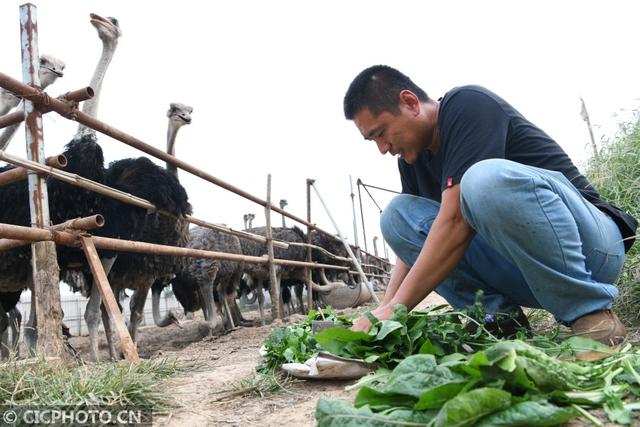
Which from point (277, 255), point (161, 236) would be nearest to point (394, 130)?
point (161, 236)

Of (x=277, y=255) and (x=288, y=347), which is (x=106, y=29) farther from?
(x=277, y=255)

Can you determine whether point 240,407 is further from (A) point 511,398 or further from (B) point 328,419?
(A) point 511,398

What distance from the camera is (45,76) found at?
4.27 m

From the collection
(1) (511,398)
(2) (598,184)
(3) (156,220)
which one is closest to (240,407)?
(1) (511,398)

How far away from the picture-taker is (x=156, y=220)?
4.98 metres

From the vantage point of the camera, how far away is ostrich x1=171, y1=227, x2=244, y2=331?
7528mm

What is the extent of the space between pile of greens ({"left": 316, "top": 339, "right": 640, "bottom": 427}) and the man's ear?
1.08 meters

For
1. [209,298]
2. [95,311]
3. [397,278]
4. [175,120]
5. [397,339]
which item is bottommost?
[209,298]

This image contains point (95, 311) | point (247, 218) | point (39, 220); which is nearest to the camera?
point (39, 220)

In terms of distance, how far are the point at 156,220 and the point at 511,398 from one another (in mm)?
4398

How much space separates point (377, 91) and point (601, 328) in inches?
42.2

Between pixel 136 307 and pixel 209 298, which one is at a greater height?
pixel 136 307

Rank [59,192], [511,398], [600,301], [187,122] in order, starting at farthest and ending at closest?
[187,122]
[59,192]
[600,301]
[511,398]

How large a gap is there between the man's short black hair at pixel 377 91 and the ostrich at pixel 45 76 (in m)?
3.05
